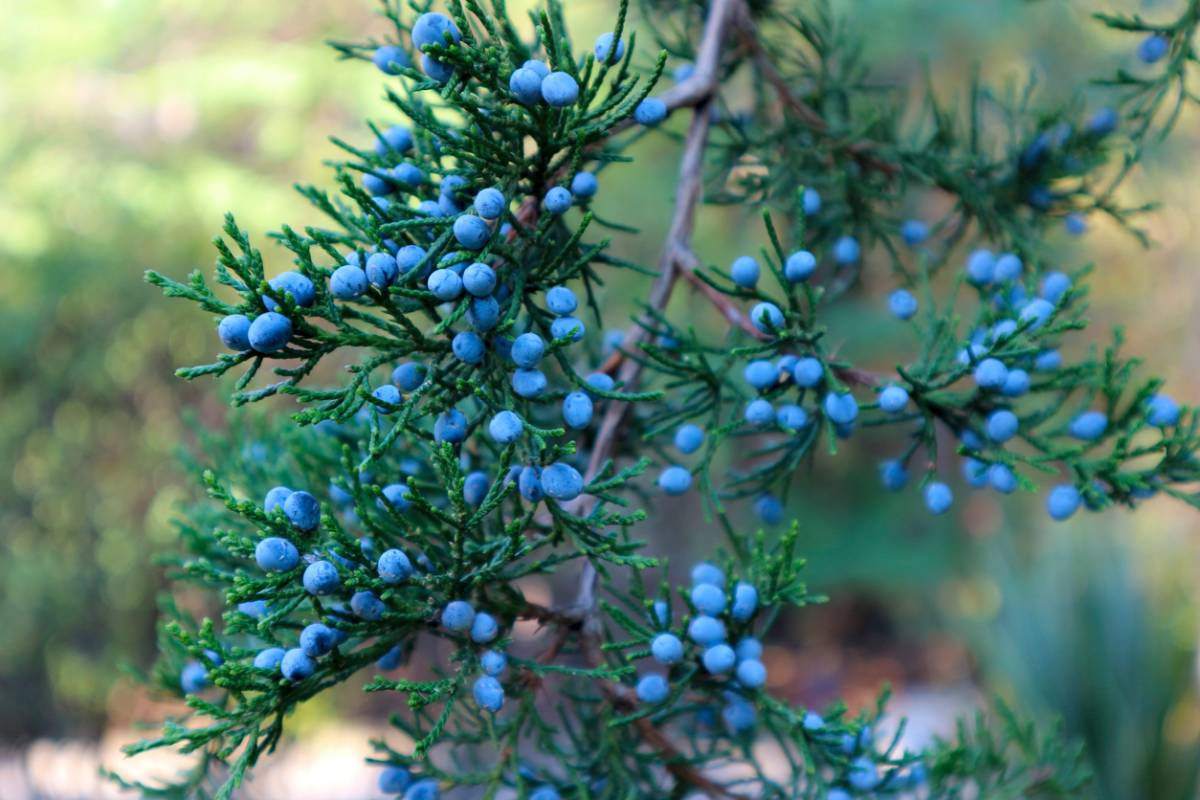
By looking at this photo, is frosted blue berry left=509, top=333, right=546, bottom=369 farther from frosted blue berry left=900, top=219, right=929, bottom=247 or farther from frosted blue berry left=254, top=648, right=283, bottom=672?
frosted blue berry left=900, top=219, right=929, bottom=247

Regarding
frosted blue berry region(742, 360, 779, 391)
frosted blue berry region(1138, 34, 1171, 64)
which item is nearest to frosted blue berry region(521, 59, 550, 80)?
frosted blue berry region(742, 360, 779, 391)

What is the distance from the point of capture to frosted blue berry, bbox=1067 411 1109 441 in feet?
3.29

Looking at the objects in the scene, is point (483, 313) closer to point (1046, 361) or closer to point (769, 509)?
point (769, 509)

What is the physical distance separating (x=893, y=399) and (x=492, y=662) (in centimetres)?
46

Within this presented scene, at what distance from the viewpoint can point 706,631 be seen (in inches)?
34.4

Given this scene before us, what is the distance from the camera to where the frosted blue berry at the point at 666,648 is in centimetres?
85

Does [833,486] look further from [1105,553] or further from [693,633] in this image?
[693,633]

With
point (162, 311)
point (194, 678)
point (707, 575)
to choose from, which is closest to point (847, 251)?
point (707, 575)

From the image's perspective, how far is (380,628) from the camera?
0.78m

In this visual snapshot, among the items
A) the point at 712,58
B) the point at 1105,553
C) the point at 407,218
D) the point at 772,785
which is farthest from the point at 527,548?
the point at 1105,553

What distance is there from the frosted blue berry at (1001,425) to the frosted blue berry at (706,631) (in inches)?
13.6

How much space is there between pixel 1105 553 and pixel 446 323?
3069 millimetres

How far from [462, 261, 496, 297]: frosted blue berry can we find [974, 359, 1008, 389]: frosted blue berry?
0.51 metres

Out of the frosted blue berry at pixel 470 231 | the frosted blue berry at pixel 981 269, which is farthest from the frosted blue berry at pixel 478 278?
the frosted blue berry at pixel 981 269
